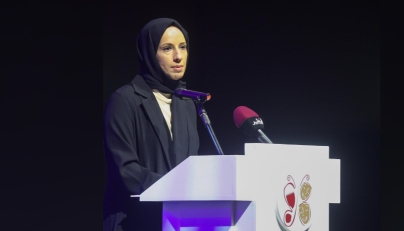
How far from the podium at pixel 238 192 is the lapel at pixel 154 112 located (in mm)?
507

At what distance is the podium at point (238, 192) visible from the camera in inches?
85.7

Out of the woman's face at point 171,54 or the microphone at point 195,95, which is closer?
the microphone at point 195,95

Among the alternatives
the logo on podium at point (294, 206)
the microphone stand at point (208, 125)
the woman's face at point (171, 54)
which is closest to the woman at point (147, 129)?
the woman's face at point (171, 54)

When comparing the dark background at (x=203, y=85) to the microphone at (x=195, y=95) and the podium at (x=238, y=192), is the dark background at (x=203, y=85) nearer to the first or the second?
the microphone at (x=195, y=95)

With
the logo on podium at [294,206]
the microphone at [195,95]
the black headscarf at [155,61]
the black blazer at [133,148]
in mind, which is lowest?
the logo on podium at [294,206]

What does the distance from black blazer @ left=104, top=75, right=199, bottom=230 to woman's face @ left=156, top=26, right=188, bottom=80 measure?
0.34 feet

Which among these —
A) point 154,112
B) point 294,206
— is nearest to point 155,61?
point 154,112

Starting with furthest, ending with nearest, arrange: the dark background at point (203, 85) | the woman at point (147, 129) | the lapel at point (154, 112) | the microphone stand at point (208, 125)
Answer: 1. the dark background at point (203, 85)
2. the lapel at point (154, 112)
3. the woman at point (147, 129)
4. the microphone stand at point (208, 125)

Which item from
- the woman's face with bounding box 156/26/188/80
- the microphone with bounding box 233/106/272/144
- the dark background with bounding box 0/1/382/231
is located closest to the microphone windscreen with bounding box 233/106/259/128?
the microphone with bounding box 233/106/272/144

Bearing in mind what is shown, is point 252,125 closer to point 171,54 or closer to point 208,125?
point 208,125

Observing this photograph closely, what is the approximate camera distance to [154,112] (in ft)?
9.23

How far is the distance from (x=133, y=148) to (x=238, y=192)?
65 cm

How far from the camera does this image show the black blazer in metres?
2.58

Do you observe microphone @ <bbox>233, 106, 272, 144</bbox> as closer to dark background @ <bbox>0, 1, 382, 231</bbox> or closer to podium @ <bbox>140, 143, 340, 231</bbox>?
podium @ <bbox>140, 143, 340, 231</bbox>
